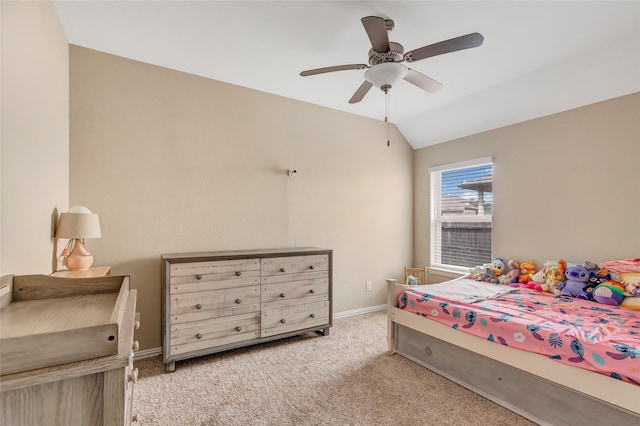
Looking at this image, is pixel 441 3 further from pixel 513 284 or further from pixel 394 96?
pixel 513 284

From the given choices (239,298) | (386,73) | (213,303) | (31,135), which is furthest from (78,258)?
(386,73)

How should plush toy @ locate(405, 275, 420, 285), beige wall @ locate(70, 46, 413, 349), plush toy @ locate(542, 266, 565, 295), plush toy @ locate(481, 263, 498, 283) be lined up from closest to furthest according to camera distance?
beige wall @ locate(70, 46, 413, 349), plush toy @ locate(542, 266, 565, 295), plush toy @ locate(481, 263, 498, 283), plush toy @ locate(405, 275, 420, 285)

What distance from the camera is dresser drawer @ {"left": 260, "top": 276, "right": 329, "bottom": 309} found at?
2979 millimetres

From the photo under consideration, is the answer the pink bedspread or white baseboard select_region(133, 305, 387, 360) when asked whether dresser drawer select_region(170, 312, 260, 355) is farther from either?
the pink bedspread

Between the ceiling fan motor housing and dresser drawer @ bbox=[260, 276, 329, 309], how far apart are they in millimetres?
2134

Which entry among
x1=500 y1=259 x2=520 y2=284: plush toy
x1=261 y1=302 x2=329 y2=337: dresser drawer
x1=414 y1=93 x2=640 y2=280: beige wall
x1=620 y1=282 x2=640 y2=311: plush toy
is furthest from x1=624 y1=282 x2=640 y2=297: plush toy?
x1=261 y1=302 x2=329 y2=337: dresser drawer

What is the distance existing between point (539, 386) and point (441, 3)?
2.51 meters

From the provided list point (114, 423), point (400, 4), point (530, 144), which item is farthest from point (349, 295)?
point (114, 423)

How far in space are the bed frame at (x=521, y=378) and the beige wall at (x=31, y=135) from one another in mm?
2639

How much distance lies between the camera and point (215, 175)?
3.16m

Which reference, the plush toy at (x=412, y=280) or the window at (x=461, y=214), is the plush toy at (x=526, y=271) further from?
the plush toy at (x=412, y=280)

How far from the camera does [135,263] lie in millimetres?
2748

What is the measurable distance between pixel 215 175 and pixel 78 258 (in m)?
1.37

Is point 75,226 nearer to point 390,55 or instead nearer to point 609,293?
point 390,55
